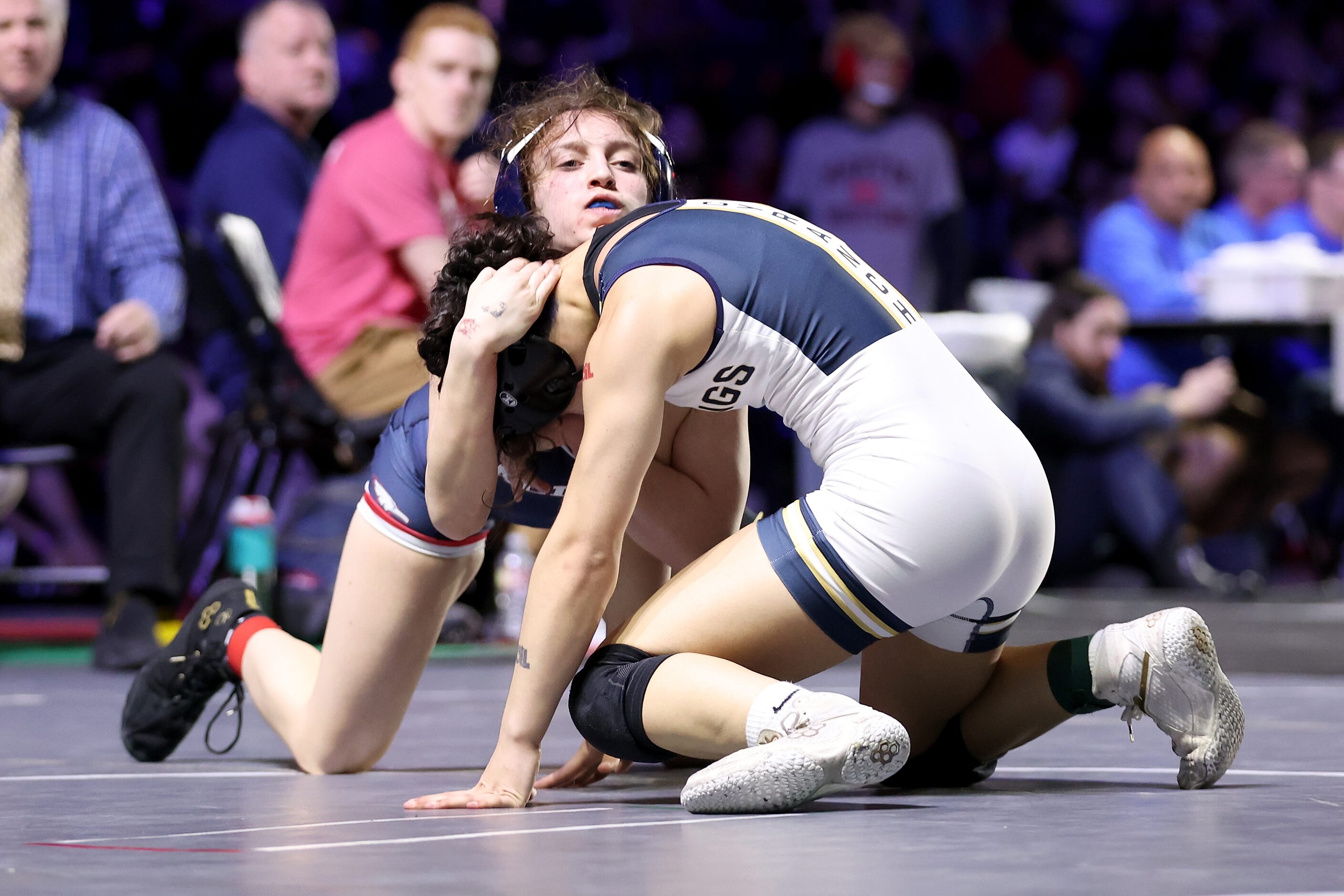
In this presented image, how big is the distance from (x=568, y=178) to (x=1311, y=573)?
5.89 m

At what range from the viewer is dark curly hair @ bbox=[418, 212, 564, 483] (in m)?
2.40

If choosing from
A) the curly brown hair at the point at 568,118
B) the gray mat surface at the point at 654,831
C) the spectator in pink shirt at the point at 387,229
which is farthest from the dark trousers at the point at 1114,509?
the curly brown hair at the point at 568,118

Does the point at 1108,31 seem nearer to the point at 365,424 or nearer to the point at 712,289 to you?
the point at 365,424

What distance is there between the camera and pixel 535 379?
234 cm

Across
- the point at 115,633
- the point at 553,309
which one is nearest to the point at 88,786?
the point at 553,309

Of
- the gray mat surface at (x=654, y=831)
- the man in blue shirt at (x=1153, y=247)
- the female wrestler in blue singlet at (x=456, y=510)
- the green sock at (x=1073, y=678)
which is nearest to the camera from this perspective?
the gray mat surface at (x=654, y=831)

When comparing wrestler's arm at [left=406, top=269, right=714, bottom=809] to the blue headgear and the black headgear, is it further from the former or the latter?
the blue headgear

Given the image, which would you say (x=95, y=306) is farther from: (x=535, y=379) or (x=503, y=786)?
(x=503, y=786)

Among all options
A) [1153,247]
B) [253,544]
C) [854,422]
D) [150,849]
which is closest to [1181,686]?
[854,422]

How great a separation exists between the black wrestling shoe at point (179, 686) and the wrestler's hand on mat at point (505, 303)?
0.91m

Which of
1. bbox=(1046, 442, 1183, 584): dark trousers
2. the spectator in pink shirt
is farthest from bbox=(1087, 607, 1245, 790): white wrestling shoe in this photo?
bbox=(1046, 442, 1183, 584): dark trousers

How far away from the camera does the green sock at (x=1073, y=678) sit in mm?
2393

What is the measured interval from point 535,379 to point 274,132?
339 cm

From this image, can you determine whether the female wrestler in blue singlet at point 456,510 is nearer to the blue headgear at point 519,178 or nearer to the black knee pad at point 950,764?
the blue headgear at point 519,178
